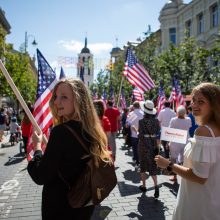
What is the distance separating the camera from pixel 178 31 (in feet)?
124

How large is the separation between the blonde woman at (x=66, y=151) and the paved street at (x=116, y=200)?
323 cm

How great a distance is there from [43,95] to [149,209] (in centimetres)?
277

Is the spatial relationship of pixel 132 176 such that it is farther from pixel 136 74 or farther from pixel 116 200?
pixel 136 74

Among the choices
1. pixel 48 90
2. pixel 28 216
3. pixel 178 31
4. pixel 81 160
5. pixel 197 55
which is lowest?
pixel 28 216

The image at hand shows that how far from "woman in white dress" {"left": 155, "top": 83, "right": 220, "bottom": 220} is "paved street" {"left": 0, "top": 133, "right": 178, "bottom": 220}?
2.70 metres

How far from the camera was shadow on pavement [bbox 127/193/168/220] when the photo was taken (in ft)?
17.8

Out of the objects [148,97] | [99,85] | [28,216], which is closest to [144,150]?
[28,216]

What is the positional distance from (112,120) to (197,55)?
16.2 meters

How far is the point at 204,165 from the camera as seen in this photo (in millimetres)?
2670

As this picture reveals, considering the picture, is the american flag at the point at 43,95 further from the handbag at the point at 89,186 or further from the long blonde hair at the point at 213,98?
the long blonde hair at the point at 213,98

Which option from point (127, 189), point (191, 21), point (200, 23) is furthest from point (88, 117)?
point (191, 21)

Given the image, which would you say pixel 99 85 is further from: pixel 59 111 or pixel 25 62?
pixel 59 111

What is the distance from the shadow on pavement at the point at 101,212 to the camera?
17.8 feet

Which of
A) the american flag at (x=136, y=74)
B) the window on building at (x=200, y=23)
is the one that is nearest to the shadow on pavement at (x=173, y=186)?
the american flag at (x=136, y=74)
